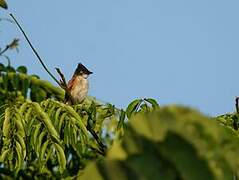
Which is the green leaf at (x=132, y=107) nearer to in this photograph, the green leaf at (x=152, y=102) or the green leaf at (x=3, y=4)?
the green leaf at (x=152, y=102)

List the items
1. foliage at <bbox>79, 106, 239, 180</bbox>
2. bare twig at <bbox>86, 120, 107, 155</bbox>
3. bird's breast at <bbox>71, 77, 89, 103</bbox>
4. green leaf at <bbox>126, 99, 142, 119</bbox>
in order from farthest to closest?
bird's breast at <bbox>71, 77, 89, 103</bbox>
green leaf at <bbox>126, 99, 142, 119</bbox>
bare twig at <bbox>86, 120, 107, 155</bbox>
foliage at <bbox>79, 106, 239, 180</bbox>

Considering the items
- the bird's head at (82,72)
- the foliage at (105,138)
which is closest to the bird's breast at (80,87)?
the bird's head at (82,72)

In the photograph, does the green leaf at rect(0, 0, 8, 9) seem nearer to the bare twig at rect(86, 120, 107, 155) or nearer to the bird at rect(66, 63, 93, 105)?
the bare twig at rect(86, 120, 107, 155)

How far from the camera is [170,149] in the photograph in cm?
44

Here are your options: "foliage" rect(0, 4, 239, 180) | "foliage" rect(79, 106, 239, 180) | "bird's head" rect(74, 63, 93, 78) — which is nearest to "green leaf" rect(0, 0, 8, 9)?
"foliage" rect(0, 4, 239, 180)

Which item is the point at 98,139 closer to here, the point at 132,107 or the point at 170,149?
the point at 132,107

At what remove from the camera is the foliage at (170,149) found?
436 millimetres

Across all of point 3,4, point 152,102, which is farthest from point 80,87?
point 3,4

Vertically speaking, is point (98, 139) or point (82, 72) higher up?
point (82, 72)

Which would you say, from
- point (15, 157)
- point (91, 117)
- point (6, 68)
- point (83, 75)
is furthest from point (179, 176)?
point (83, 75)

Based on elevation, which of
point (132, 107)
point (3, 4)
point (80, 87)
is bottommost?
point (132, 107)

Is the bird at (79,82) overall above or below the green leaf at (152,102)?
above

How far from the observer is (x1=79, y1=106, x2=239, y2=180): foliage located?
436 mm

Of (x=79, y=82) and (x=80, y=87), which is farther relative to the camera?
(x=79, y=82)
